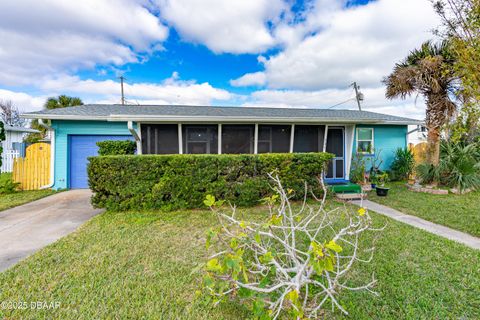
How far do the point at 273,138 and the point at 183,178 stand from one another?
383 cm

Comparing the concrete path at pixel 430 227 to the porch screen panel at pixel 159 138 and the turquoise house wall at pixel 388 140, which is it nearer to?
the turquoise house wall at pixel 388 140

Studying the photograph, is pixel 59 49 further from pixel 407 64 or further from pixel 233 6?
pixel 407 64

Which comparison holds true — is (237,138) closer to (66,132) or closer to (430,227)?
(430,227)

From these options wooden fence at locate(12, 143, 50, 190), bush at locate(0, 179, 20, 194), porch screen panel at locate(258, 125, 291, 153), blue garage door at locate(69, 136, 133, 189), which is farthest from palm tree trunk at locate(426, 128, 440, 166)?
bush at locate(0, 179, 20, 194)

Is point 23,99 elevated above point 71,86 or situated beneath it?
elevated above

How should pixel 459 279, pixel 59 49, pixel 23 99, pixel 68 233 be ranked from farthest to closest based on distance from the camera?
pixel 23 99 < pixel 59 49 < pixel 68 233 < pixel 459 279

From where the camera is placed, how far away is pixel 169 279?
2725mm

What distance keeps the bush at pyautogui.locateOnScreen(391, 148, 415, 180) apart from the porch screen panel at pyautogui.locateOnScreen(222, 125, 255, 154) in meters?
7.43

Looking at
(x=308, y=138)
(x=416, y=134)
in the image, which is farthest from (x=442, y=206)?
(x=416, y=134)

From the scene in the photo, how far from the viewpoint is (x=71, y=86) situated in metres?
16.4

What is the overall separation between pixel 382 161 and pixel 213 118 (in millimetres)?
8564

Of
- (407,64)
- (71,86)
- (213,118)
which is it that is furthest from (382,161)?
(71,86)

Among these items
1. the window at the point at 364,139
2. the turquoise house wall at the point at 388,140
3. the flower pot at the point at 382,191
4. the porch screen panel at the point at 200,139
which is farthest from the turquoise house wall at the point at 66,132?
the porch screen panel at the point at 200,139

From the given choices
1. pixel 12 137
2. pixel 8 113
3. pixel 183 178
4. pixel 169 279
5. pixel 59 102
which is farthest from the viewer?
pixel 8 113
